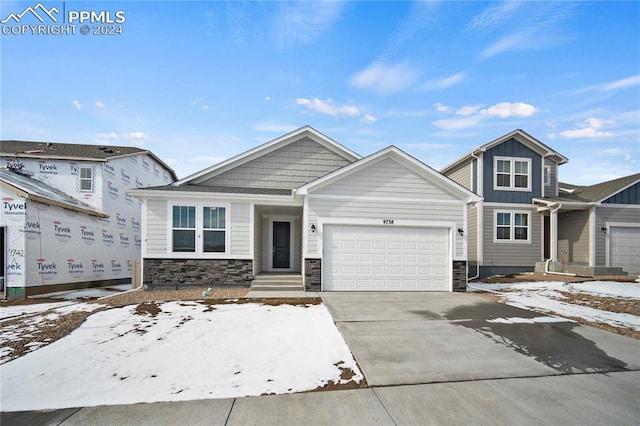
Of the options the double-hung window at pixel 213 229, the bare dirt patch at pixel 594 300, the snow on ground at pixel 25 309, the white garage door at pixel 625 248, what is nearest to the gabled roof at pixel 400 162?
the double-hung window at pixel 213 229

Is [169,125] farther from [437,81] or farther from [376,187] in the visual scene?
[437,81]

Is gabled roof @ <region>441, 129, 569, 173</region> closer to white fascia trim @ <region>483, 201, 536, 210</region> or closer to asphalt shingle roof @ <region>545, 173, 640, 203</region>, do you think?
asphalt shingle roof @ <region>545, 173, 640, 203</region>

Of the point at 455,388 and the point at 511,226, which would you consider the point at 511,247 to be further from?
the point at 455,388

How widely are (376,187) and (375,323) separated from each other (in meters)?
5.15

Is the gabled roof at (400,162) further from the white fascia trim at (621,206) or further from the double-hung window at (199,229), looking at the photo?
the white fascia trim at (621,206)

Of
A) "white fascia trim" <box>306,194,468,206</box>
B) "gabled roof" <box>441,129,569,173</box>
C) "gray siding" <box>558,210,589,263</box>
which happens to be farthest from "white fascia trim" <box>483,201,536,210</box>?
"white fascia trim" <box>306,194,468,206</box>

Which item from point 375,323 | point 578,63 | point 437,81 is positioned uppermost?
point 437,81

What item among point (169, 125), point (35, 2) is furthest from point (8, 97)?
point (169, 125)

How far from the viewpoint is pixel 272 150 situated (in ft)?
41.0

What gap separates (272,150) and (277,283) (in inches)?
223

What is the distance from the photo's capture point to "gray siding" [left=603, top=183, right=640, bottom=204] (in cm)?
1434

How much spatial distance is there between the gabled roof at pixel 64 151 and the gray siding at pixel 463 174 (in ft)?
57.9

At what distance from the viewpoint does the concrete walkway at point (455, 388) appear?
2.83 meters

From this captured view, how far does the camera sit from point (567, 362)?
4.16 m
